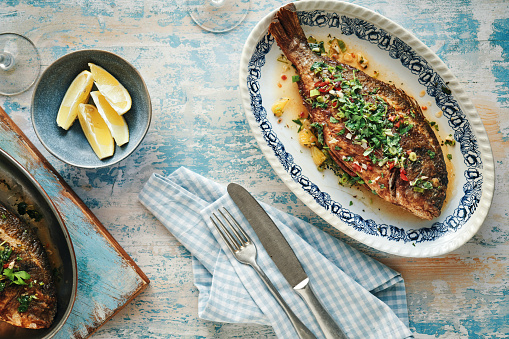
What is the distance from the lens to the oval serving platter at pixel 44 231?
2.17 meters

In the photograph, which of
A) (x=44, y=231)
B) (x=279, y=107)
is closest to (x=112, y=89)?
(x=44, y=231)

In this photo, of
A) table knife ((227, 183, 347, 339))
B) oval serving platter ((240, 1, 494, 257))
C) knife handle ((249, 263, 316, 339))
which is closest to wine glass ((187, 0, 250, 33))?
oval serving platter ((240, 1, 494, 257))

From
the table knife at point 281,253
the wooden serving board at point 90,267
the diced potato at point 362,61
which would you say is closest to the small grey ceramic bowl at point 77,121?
the wooden serving board at point 90,267

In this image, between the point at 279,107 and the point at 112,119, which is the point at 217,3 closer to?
the point at 279,107

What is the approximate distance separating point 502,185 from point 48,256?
9.61ft

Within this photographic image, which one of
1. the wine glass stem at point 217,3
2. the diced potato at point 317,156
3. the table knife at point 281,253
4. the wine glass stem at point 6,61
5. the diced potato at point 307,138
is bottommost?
the table knife at point 281,253

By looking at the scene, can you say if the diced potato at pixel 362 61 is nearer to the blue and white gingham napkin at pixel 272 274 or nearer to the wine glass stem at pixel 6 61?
the blue and white gingham napkin at pixel 272 274

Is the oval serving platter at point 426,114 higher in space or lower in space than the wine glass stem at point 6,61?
lower

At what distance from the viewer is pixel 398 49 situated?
97.8 inches

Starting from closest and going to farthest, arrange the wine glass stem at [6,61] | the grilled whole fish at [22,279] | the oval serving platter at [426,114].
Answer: the grilled whole fish at [22,279] < the oval serving platter at [426,114] < the wine glass stem at [6,61]

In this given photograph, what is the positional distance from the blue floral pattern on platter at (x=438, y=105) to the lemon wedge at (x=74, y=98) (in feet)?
3.26

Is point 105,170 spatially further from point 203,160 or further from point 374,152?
point 374,152

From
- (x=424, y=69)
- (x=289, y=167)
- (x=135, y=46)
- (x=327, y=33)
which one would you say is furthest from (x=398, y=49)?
(x=135, y=46)

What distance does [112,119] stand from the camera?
7.66 ft
